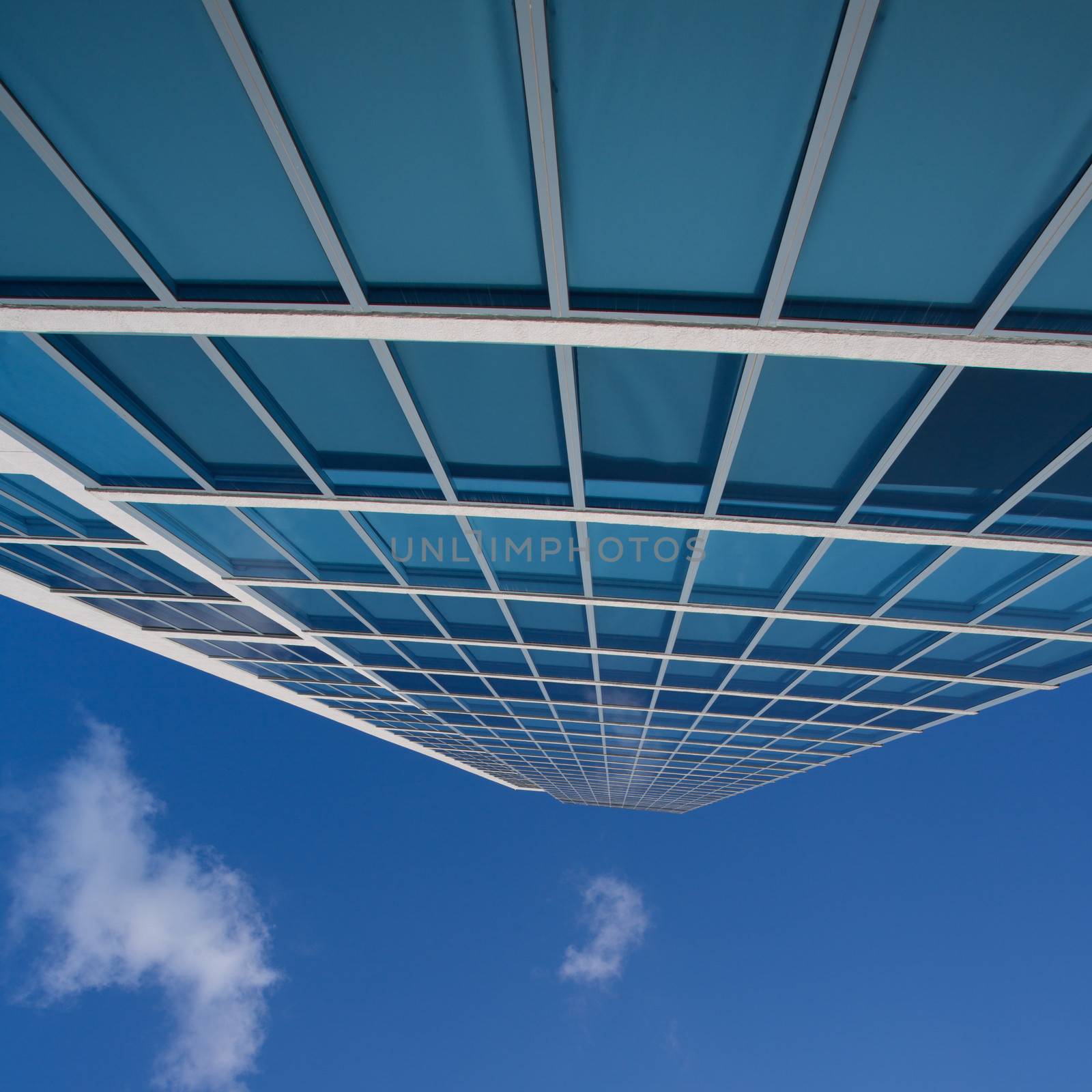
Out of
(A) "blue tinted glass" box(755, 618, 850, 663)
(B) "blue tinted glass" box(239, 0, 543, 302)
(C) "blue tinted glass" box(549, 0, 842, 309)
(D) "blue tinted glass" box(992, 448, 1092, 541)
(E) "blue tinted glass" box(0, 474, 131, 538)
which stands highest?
(D) "blue tinted glass" box(992, 448, 1092, 541)

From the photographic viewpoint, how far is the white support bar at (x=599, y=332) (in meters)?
6.98

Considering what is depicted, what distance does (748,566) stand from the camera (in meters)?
13.7

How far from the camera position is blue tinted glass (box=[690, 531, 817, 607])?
12508 mm

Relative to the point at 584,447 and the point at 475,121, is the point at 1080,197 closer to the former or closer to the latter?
the point at 475,121

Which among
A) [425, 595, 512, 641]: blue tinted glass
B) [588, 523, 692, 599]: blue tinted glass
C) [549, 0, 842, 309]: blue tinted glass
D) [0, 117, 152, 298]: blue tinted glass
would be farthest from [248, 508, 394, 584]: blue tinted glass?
[549, 0, 842, 309]: blue tinted glass

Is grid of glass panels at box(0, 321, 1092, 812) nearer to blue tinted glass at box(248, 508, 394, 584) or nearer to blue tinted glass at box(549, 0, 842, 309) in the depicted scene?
blue tinted glass at box(248, 508, 394, 584)

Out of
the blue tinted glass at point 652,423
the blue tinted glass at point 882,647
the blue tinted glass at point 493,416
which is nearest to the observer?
the blue tinted glass at point 652,423

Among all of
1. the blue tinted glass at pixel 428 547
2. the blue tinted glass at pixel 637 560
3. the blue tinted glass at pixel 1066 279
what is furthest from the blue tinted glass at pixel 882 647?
the blue tinted glass at pixel 1066 279

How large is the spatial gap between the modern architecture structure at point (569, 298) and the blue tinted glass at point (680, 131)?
0.03 meters

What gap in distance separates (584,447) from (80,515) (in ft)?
40.6

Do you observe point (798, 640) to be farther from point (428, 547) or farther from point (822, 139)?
point (822, 139)

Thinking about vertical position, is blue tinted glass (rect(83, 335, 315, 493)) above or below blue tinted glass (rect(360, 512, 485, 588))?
below

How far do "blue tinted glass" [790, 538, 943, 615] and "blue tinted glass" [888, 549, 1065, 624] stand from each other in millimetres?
545

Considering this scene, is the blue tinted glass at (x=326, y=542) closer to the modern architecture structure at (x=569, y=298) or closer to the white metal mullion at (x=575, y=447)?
the modern architecture structure at (x=569, y=298)
